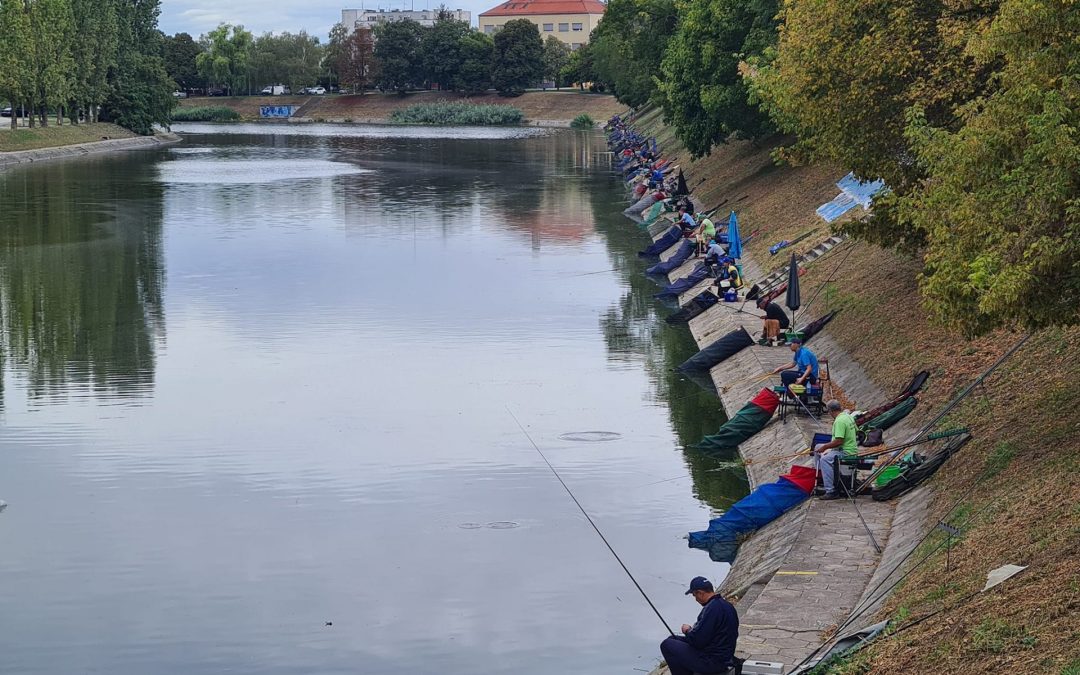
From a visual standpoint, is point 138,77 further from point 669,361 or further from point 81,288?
point 669,361

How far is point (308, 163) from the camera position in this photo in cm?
9544

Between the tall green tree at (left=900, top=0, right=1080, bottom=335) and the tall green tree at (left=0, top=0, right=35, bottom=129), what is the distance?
90462 mm

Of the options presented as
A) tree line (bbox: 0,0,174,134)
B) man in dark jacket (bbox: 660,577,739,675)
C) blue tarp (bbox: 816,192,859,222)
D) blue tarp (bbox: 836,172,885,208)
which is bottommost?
man in dark jacket (bbox: 660,577,739,675)

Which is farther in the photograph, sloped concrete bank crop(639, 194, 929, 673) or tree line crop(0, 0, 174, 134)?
tree line crop(0, 0, 174, 134)

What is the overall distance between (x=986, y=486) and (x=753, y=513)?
140 inches

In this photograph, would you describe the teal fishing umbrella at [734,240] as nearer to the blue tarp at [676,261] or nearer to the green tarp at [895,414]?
the blue tarp at [676,261]

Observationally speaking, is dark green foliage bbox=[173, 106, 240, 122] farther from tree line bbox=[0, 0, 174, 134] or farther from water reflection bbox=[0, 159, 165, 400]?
water reflection bbox=[0, 159, 165, 400]

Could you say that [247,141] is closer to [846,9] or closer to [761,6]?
[761,6]

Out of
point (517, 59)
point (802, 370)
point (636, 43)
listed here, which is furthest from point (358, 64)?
point (802, 370)

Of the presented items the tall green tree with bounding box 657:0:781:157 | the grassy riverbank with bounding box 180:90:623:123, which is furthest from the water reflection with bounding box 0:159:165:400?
the grassy riverbank with bounding box 180:90:623:123

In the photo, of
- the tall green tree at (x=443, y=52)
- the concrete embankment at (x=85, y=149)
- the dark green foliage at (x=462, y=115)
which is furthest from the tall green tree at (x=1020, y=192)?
the tall green tree at (x=443, y=52)

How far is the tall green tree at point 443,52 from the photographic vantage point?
174 m

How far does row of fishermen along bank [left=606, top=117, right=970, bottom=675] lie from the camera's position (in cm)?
1343

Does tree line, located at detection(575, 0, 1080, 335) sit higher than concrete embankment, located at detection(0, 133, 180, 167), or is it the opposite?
tree line, located at detection(575, 0, 1080, 335)
